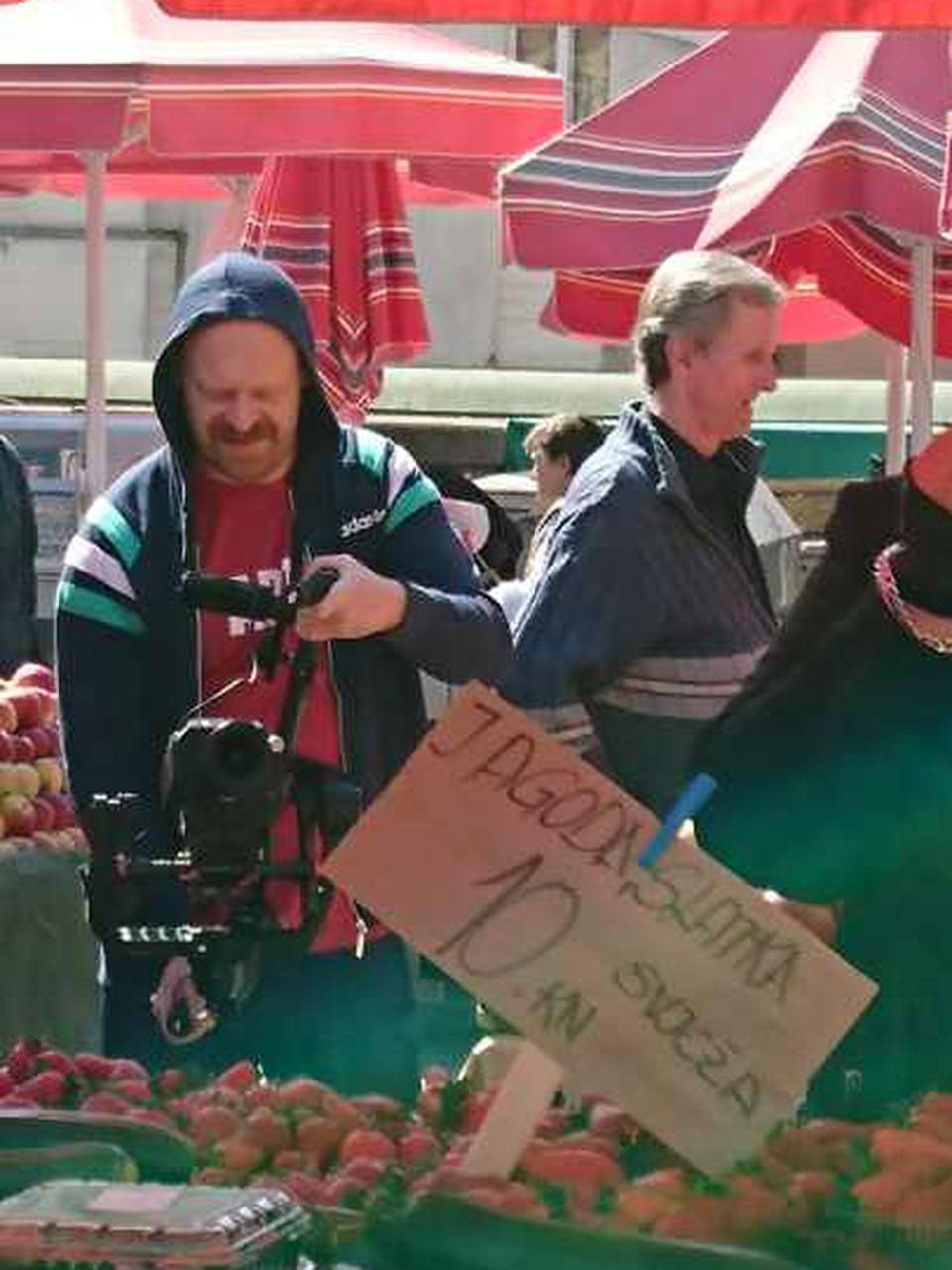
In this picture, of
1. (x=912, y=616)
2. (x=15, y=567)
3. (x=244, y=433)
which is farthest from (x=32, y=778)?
(x=912, y=616)

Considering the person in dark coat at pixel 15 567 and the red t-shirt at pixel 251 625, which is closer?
the red t-shirt at pixel 251 625

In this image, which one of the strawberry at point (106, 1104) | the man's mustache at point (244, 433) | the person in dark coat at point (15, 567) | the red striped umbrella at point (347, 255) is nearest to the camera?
the strawberry at point (106, 1104)

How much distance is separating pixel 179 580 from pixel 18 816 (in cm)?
207

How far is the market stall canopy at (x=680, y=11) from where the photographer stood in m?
3.69

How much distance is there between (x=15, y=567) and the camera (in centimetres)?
777

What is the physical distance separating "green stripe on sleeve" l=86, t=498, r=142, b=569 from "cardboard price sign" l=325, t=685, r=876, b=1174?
38.5 inches

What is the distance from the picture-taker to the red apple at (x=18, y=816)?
5910 mm

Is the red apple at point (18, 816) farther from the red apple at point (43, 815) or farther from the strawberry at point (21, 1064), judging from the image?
the strawberry at point (21, 1064)

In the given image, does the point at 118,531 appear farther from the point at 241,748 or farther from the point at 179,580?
the point at 241,748

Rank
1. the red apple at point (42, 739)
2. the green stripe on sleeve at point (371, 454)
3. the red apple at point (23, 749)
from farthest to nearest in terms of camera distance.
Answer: the red apple at point (42, 739) < the red apple at point (23, 749) < the green stripe on sleeve at point (371, 454)

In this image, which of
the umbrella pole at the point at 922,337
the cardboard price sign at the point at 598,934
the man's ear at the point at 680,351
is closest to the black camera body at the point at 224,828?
the cardboard price sign at the point at 598,934

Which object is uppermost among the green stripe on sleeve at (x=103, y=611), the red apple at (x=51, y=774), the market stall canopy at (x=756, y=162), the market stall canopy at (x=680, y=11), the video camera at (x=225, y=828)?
the market stall canopy at (x=680, y=11)

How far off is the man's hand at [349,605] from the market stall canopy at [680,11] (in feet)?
1.89

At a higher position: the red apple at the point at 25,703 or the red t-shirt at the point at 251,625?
the red t-shirt at the point at 251,625
